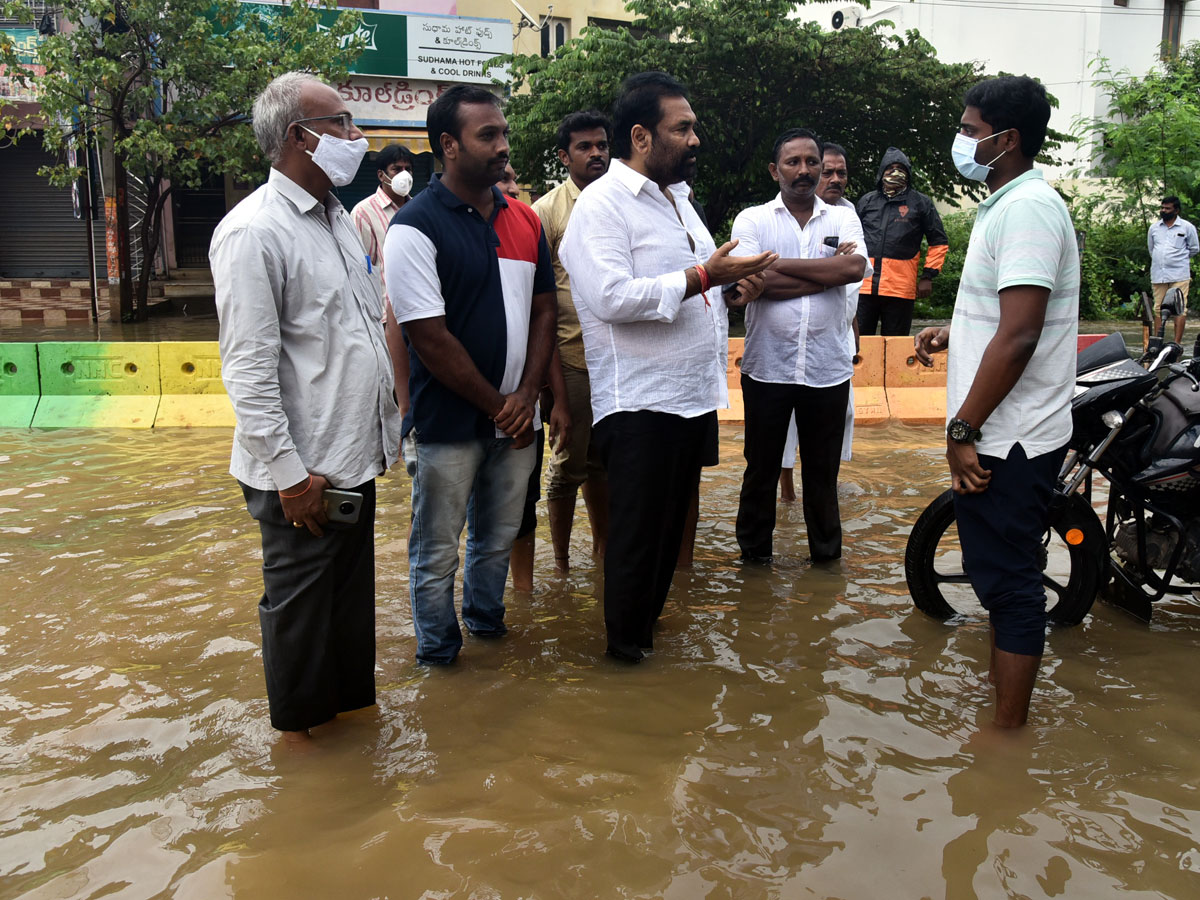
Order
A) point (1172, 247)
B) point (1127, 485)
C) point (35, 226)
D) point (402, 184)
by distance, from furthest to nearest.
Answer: point (35, 226)
point (1172, 247)
point (402, 184)
point (1127, 485)

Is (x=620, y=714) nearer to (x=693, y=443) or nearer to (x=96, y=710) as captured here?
(x=693, y=443)

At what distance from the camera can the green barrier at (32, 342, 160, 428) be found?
8430 mm

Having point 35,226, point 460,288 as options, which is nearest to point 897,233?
point 460,288

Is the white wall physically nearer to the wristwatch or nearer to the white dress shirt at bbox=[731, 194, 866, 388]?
the white dress shirt at bbox=[731, 194, 866, 388]

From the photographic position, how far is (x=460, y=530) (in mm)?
3707

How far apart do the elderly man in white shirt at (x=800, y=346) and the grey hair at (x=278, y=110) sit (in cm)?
249

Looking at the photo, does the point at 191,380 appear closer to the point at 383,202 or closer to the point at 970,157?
the point at 383,202

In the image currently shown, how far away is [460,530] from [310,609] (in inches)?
30.4

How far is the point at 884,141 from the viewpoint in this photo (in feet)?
63.1

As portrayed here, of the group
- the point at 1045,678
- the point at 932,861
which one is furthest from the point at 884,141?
the point at 932,861

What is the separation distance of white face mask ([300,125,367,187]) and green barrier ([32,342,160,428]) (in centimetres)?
613

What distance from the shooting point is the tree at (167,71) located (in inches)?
592

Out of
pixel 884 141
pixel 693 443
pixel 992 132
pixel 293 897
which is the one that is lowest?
pixel 293 897

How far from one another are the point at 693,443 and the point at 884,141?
17422 mm
